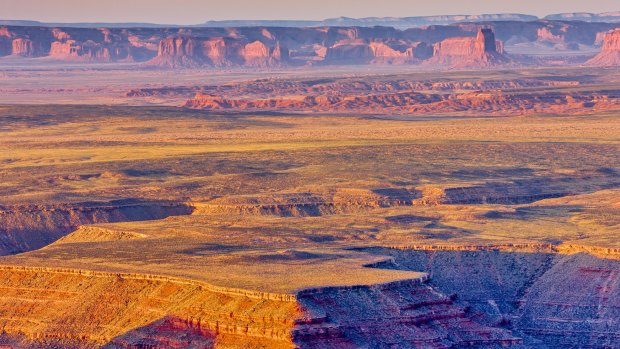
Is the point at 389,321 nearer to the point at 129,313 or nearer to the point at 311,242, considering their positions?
the point at 129,313

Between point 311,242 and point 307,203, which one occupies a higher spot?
point 311,242

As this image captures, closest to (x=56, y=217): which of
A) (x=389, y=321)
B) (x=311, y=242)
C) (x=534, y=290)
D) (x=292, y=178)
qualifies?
(x=311, y=242)

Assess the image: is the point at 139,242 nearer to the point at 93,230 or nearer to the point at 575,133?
the point at 93,230

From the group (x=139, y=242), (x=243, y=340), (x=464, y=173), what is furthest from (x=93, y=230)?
(x=464, y=173)

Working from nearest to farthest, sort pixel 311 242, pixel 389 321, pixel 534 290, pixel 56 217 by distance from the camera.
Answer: pixel 389 321 < pixel 534 290 < pixel 311 242 < pixel 56 217

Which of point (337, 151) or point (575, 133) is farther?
point (575, 133)

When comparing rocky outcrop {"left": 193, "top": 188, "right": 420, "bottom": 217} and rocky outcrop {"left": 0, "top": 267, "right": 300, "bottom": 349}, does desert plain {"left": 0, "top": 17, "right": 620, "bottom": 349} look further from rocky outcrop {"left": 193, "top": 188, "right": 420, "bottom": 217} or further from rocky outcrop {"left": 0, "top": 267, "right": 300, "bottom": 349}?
rocky outcrop {"left": 193, "top": 188, "right": 420, "bottom": 217}

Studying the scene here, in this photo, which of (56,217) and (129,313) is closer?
(129,313)

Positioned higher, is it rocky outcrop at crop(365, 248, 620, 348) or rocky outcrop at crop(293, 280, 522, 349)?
rocky outcrop at crop(293, 280, 522, 349)

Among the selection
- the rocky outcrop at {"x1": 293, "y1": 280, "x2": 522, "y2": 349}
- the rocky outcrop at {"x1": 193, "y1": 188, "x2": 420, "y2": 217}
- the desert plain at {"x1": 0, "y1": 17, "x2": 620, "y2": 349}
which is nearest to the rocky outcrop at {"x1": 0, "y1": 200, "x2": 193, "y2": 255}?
the desert plain at {"x1": 0, "y1": 17, "x2": 620, "y2": 349}
